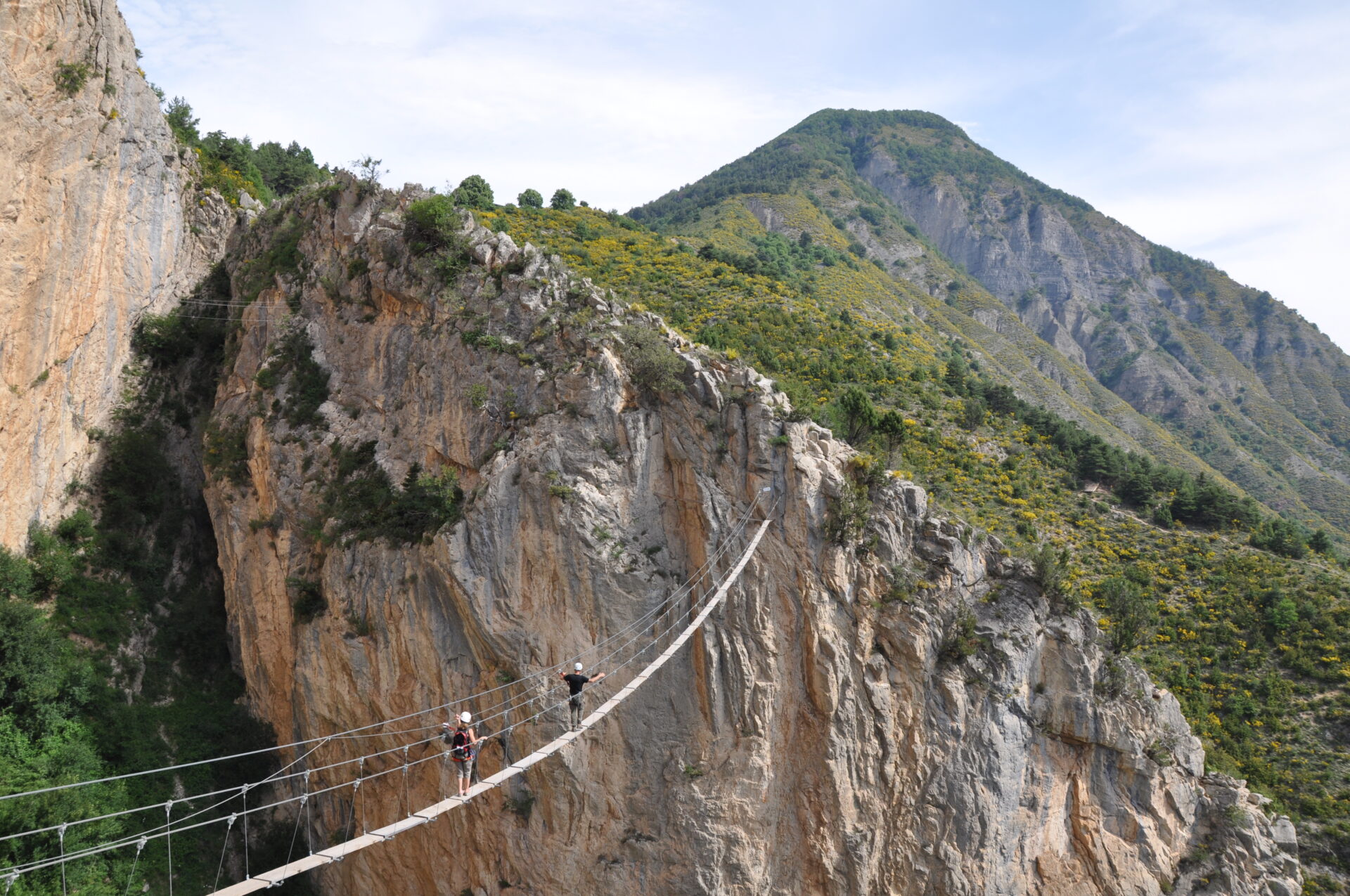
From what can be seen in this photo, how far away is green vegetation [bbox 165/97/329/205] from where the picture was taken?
28.5 m

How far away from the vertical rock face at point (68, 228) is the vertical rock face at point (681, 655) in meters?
5.11

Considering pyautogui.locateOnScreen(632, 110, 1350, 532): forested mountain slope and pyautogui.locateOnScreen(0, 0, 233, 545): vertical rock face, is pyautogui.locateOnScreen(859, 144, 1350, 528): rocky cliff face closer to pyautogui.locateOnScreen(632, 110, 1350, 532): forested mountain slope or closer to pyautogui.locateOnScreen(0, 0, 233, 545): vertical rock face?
pyautogui.locateOnScreen(632, 110, 1350, 532): forested mountain slope

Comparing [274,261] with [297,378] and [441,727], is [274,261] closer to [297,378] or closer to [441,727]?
[297,378]

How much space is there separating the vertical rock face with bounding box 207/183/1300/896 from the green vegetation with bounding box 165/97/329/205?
1199cm

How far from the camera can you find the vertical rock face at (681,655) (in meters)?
17.0

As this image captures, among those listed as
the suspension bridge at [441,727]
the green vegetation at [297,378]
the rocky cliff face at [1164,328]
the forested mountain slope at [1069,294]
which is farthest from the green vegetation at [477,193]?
the rocky cliff face at [1164,328]

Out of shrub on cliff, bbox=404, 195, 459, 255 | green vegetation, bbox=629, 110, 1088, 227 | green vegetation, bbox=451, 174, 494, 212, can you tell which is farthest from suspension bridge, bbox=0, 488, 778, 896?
green vegetation, bbox=629, 110, 1088, 227

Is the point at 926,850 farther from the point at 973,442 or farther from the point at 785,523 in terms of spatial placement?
the point at 973,442

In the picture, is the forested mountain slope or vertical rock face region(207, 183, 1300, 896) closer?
vertical rock face region(207, 183, 1300, 896)

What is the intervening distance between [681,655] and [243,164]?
94.2ft

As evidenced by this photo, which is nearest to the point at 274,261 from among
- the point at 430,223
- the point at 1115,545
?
the point at 430,223

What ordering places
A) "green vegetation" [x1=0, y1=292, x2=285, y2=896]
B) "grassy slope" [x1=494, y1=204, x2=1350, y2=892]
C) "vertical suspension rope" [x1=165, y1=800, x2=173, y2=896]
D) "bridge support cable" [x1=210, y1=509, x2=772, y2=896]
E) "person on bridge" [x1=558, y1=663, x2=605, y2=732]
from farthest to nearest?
"grassy slope" [x1=494, y1=204, x2=1350, y2=892]
"green vegetation" [x1=0, y1=292, x2=285, y2=896]
"person on bridge" [x1=558, y1=663, x2=605, y2=732]
"vertical suspension rope" [x1=165, y1=800, x2=173, y2=896]
"bridge support cable" [x1=210, y1=509, x2=772, y2=896]

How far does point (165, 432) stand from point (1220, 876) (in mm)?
30533

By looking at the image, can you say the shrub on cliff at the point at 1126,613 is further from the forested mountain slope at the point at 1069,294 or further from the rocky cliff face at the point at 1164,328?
the rocky cliff face at the point at 1164,328
